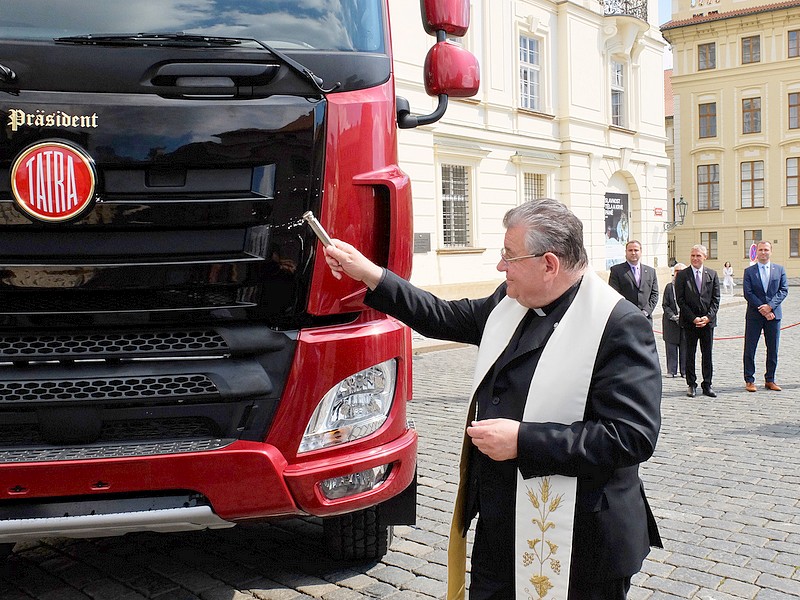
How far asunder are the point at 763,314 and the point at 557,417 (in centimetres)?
801

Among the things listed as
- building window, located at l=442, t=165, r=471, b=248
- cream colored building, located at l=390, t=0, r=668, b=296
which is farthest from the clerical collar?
building window, located at l=442, t=165, r=471, b=248

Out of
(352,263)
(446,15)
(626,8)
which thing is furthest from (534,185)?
(352,263)

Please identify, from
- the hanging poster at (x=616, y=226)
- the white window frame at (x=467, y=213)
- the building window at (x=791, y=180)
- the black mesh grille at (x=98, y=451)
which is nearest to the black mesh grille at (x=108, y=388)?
the black mesh grille at (x=98, y=451)

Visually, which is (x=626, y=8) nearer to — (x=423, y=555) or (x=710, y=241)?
(x=710, y=241)

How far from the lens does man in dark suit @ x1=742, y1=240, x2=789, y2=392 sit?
30.0 feet

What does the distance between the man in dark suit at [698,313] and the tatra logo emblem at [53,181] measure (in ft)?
25.2

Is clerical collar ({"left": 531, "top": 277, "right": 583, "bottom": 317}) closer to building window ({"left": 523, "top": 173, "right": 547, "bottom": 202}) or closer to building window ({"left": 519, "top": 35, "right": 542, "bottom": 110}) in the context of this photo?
building window ({"left": 523, "top": 173, "right": 547, "bottom": 202})

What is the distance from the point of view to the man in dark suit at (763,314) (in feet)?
30.0

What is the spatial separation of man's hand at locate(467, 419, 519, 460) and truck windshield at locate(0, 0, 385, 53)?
1622 mm

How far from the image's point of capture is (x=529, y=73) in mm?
23062

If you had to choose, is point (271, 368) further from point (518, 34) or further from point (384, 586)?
point (518, 34)

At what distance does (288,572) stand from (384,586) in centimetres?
49

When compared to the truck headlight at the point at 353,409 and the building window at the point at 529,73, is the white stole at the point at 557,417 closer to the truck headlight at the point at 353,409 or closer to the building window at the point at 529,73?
the truck headlight at the point at 353,409

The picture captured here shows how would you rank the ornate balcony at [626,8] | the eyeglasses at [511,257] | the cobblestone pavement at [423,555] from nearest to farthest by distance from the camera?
1. the eyeglasses at [511,257]
2. the cobblestone pavement at [423,555]
3. the ornate balcony at [626,8]
